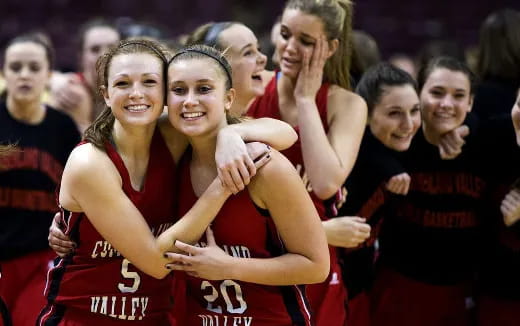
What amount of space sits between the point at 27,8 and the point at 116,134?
8.75 meters

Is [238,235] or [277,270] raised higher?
[238,235]

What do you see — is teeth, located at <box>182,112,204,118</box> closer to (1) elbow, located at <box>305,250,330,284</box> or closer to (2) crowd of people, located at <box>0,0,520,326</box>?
(2) crowd of people, located at <box>0,0,520,326</box>

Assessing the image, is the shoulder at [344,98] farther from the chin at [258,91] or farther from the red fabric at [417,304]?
the red fabric at [417,304]

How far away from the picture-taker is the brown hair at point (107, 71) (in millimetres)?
2756

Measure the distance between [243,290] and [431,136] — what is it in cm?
149

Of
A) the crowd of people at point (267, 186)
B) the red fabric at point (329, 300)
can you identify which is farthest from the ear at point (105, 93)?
the red fabric at point (329, 300)

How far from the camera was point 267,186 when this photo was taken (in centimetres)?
259

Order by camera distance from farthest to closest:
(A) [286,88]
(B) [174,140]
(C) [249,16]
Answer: (C) [249,16], (A) [286,88], (B) [174,140]

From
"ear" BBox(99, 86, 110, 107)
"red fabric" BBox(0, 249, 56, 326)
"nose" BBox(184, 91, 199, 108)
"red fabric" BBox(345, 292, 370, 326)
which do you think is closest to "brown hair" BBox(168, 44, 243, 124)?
"nose" BBox(184, 91, 199, 108)

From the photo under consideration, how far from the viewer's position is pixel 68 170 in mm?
2674

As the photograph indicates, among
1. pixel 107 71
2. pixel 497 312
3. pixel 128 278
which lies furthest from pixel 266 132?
pixel 497 312

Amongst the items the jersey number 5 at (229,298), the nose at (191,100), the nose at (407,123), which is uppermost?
the nose at (191,100)

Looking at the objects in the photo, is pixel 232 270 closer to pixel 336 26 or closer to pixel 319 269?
pixel 319 269

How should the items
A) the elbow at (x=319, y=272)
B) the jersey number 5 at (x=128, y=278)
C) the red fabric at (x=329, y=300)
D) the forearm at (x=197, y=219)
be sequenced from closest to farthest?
the forearm at (x=197, y=219) → the elbow at (x=319, y=272) → the jersey number 5 at (x=128, y=278) → the red fabric at (x=329, y=300)
